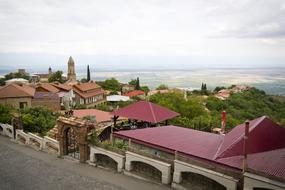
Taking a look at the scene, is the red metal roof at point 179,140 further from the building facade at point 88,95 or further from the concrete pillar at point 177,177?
the building facade at point 88,95

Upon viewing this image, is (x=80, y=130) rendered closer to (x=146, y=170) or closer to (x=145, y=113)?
(x=146, y=170)

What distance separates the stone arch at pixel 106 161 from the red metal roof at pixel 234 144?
1201 mm

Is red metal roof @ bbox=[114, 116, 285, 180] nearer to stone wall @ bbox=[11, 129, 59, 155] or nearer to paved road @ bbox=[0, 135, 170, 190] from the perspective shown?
paved road @ bbox=[0, 135, 170, 190]

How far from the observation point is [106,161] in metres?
11.6

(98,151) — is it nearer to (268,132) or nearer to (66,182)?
(66,182)

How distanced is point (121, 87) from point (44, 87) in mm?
41026

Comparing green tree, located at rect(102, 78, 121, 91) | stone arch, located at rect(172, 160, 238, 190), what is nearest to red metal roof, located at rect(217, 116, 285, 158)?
stone arch, located at rect(172, 160, 238, 190)

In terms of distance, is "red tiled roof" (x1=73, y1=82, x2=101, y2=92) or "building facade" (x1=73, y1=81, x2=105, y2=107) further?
"red tiled roof" (x1=73, y1=82, x2=101, y2=92)

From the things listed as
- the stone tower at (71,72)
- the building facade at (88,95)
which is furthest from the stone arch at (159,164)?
the stone tower at (71,72)

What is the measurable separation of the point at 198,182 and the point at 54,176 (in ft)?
20.0

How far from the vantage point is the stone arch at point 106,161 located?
1128cm

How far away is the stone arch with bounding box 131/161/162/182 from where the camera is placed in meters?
9.84

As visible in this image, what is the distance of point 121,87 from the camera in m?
82.0

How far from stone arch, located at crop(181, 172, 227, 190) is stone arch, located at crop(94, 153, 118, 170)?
3.31 meters
